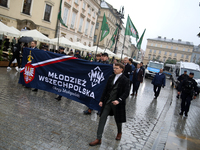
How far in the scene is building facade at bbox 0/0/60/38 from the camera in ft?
63.5

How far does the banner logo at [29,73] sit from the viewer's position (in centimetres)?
747

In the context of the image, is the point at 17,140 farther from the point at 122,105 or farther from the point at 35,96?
the point at 35,96

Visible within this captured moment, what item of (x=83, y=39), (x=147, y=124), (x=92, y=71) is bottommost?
(x=147, y=124)

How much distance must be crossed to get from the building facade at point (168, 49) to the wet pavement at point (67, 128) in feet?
350

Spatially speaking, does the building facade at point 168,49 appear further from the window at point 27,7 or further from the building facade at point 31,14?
the window at point 27,7

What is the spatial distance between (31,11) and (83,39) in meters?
14.9

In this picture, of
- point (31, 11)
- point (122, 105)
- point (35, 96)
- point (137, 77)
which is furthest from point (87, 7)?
point (122, 105)

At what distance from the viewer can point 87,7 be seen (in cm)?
3506

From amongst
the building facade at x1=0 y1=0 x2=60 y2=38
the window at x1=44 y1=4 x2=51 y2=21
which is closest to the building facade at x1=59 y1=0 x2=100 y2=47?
the building facade at x1=0 y1=0 x2=60 y2=38

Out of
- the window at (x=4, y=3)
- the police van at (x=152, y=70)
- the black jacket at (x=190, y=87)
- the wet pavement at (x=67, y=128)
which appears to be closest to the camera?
the wet pavement at (x=67, y=128)

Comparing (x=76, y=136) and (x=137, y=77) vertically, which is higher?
(x=137, y=77)

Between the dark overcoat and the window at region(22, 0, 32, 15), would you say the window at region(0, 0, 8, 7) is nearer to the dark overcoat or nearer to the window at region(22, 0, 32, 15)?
the window at region(22, 0, 32, 15)

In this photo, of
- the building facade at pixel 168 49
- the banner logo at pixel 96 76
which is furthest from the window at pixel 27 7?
the building facade at pixel 168 49

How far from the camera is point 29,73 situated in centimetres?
755
